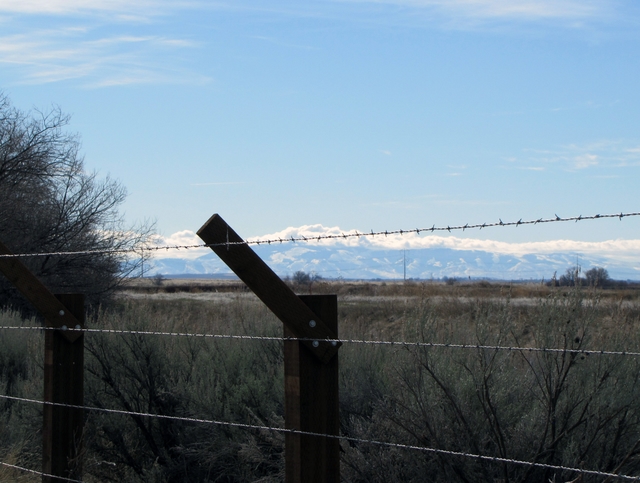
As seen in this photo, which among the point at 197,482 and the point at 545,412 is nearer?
the point at 545,412

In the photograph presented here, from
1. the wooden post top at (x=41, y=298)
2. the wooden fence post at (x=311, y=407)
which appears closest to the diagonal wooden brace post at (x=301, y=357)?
the wooden fence post at (x=311, y=407)

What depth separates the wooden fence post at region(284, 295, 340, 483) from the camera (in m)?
3.48

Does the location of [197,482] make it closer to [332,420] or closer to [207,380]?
[207,380]

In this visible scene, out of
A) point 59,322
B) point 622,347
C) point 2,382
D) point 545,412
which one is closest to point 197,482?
point 59,322

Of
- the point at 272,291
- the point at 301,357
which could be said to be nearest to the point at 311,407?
the point at 301,357

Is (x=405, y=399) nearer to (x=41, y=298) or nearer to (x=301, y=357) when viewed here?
(x=301, y=357)

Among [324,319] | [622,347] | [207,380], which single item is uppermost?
[324,319]

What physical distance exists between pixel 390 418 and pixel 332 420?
1547 mm

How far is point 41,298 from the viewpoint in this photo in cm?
522

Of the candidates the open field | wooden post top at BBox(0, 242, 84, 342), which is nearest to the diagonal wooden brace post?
the open field

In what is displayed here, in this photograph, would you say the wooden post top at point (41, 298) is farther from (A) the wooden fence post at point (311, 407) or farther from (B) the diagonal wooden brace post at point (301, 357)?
(A) the wooden fence post at point (311, 407)

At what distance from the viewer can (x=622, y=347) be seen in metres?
5.36

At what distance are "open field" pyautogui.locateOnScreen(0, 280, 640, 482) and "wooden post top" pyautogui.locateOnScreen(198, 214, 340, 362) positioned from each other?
1580 millimetres

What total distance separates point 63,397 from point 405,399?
2.42 metres
